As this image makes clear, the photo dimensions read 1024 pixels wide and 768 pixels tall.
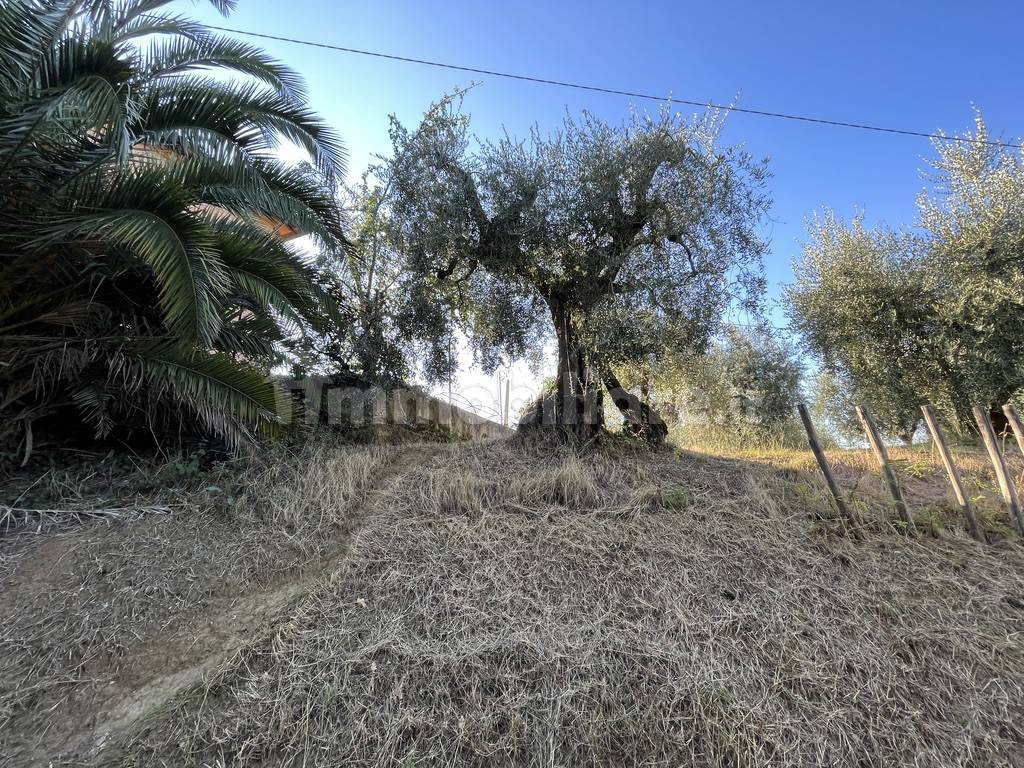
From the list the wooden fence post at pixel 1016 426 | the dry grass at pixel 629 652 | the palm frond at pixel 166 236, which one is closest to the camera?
the dry grass at pixel 629 652

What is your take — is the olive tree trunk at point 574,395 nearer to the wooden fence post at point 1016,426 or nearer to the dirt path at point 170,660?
the dirt path at point 170,660

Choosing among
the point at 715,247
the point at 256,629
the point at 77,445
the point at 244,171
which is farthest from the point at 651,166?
the point at 77,445

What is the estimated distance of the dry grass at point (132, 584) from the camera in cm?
281

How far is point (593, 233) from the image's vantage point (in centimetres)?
597

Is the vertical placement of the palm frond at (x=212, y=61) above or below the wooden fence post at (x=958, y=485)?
above

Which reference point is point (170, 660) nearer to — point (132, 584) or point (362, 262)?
point (132, 584)

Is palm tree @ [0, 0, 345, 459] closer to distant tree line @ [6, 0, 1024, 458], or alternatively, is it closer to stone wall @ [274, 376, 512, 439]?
distant tree line @ [6, 0, 1024, 458]

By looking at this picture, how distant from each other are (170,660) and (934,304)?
11.1 meters

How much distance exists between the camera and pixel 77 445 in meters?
5.02

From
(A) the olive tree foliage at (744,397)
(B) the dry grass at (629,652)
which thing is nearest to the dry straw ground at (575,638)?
(B) the dry grass at (629,652)

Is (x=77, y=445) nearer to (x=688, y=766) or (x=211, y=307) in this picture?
(x=211, y=307)

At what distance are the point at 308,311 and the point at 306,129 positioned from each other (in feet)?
7.28

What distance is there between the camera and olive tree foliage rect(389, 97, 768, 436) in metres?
5.64

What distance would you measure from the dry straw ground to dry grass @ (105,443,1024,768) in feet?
0.04
